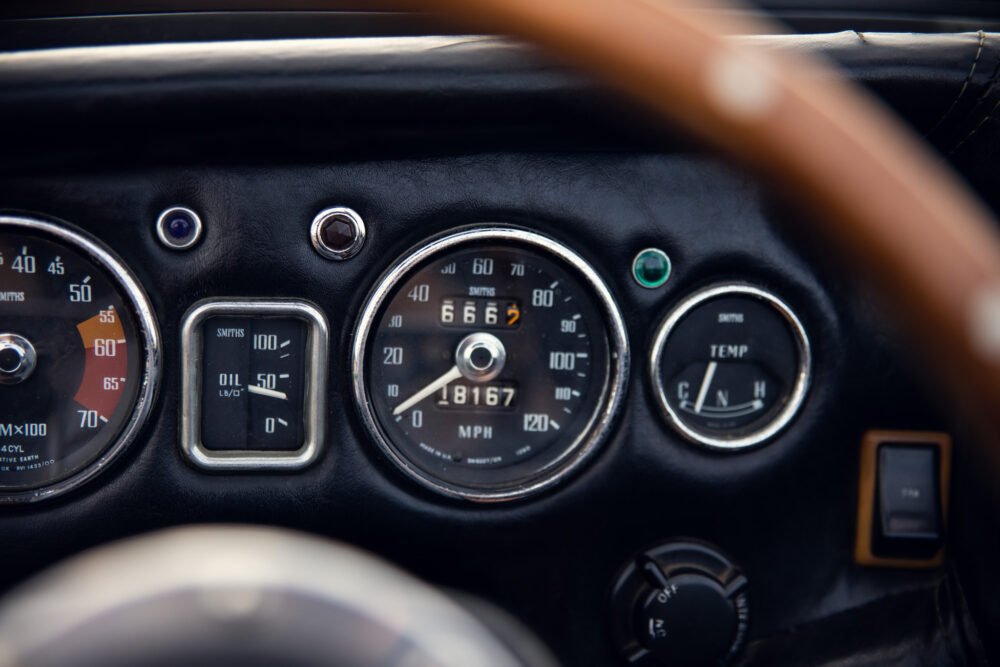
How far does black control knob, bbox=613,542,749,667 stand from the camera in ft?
6.10

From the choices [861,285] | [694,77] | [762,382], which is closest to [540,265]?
[762,382]

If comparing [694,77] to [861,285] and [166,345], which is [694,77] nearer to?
[861,285]

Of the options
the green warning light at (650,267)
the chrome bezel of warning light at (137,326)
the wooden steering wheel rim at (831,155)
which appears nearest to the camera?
the wooden steering wheel rim at (831,155)

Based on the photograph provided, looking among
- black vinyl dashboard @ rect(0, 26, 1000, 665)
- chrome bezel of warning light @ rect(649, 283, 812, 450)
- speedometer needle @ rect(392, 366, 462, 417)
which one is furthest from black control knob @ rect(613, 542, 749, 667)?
speedometer needle @ rect(392, 366, 462, 417)

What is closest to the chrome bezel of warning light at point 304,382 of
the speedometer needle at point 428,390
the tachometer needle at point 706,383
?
the speedometer needle at point 428,390

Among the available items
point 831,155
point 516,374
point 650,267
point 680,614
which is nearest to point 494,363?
point 516,374

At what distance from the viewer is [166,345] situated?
1.89 metres

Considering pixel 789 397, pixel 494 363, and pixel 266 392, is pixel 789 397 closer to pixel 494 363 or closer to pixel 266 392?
pixel 494 363

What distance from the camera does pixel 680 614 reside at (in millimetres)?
1862

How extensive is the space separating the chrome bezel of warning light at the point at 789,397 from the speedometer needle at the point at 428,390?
0.38 metres

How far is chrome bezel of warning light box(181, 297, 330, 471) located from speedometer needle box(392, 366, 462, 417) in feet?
0.49

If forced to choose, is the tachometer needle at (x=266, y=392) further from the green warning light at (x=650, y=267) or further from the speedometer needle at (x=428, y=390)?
the green warning light at (x=650, y=267)

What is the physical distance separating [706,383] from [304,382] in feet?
2.57

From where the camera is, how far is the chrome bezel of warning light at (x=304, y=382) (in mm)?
1888
